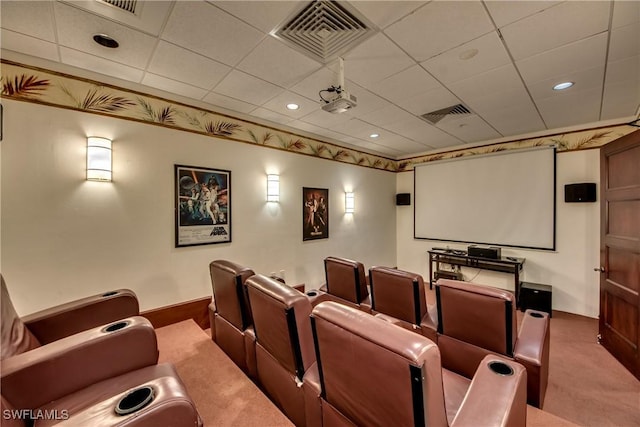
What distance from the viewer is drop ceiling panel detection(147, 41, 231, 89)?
209cm

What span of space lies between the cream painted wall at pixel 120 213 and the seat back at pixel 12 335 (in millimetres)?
748

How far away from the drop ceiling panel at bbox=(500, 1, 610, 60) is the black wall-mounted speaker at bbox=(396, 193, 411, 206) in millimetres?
3917

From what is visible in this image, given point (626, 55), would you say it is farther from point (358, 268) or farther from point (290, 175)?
point (290, 175)

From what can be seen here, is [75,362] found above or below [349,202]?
below

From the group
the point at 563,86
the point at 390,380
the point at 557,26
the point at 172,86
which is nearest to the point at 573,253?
the point at 563,86

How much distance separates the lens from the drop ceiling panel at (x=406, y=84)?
2.42m

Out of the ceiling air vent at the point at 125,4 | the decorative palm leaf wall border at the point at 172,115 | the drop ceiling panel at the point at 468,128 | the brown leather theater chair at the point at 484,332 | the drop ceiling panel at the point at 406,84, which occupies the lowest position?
the brown leather theater chair at the point at 484,332

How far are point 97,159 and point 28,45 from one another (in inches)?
36.3

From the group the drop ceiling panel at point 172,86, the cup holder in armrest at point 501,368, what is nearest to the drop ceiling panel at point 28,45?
the drop ceiling panel at point 172,86

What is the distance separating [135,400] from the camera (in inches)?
40.3

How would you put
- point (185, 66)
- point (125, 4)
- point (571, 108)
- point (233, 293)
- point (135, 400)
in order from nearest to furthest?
point (135, 400)
point (125, 4)
point (233, 293)
point (185, 66)
point (571, 108)

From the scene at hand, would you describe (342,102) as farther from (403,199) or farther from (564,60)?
(403,199)

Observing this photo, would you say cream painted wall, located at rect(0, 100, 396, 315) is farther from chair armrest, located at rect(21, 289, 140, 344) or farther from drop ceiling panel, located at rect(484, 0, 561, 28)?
drop ceiling panel, located at rect(484, 0, 561, 28)

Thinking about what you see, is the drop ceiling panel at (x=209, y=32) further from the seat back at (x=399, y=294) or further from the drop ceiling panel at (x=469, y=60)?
the seat back at (x=399, y=294)
